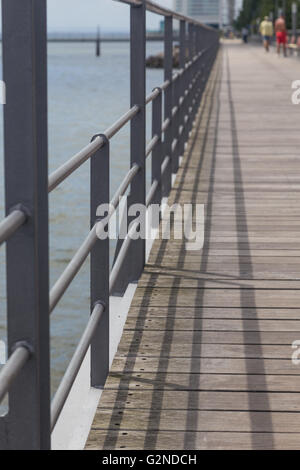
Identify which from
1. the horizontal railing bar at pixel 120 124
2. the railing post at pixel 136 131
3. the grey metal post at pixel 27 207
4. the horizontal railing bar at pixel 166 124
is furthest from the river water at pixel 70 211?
the grey metal post at pixel 27 207

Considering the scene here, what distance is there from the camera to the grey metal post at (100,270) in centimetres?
319

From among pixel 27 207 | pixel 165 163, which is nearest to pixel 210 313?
pixel 27 207

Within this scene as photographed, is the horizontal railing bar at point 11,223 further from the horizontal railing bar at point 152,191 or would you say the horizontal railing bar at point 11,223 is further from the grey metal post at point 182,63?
the grey metal post at point 182,63

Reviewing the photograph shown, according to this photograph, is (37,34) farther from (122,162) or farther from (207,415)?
(122,162)

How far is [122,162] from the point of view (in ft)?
64.4

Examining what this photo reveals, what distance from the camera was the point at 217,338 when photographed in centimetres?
385

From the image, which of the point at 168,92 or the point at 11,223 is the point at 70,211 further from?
the point at 11,223

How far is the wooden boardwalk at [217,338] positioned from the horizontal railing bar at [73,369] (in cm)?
22

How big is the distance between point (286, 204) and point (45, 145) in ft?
16.0

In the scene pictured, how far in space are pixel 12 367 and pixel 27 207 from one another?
1.07ft

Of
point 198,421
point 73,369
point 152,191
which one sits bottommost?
point 198,421

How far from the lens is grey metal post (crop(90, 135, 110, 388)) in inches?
126

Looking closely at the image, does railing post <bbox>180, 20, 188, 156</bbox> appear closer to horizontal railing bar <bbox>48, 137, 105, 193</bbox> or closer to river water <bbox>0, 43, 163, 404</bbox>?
river water <bbox>0, 43, 163, 404</bbox>
